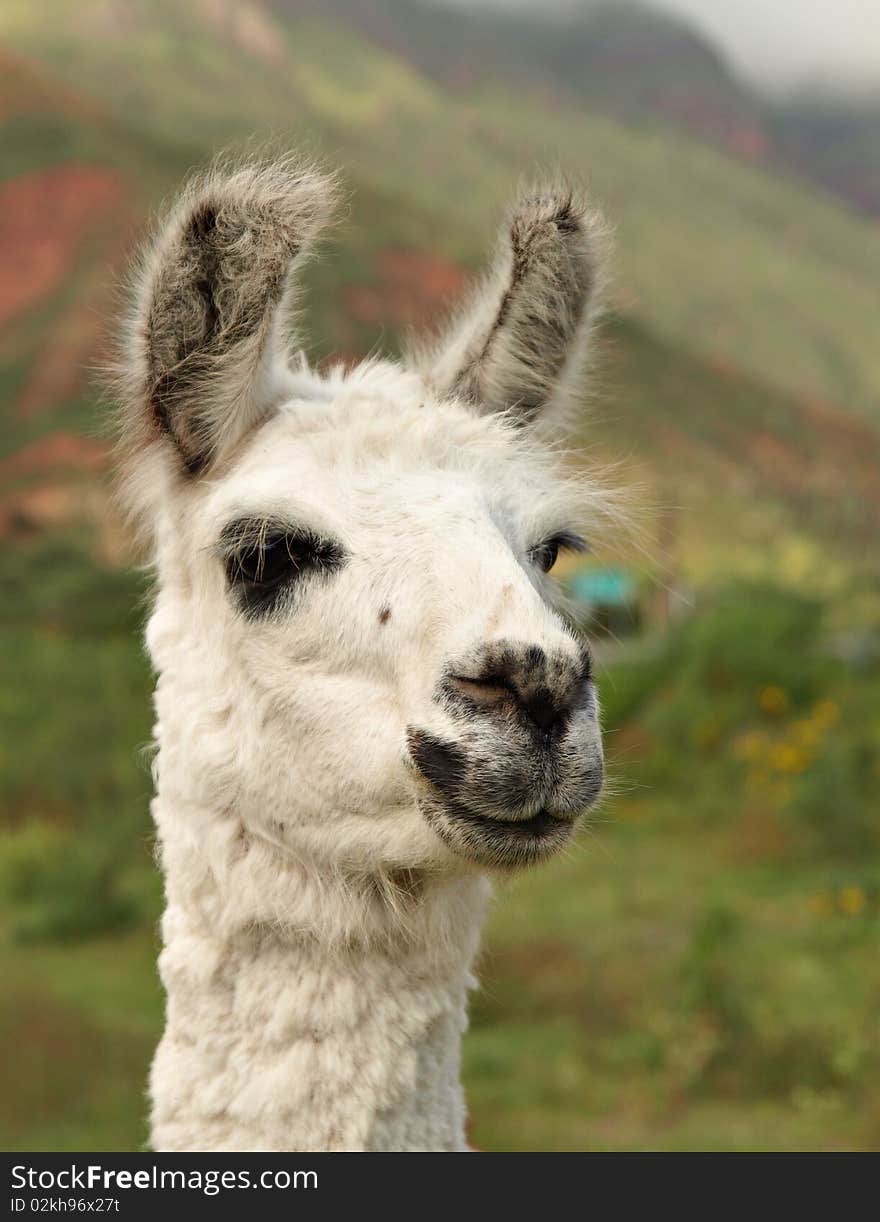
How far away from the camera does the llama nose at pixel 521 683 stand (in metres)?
2.33

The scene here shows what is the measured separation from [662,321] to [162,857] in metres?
107

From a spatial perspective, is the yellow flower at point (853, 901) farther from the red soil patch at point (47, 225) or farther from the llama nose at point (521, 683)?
the red soil patch at point (47, 225)

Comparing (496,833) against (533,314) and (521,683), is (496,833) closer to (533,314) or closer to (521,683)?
(521,683)

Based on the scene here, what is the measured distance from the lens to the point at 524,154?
301 ft

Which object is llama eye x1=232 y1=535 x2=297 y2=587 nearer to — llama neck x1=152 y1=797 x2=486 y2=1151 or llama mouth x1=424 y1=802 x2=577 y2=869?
llama neck x1=152 y1=797 x2=486 y2=1151

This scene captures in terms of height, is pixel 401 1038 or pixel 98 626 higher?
pixel 98 626

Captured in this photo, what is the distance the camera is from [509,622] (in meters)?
2.37

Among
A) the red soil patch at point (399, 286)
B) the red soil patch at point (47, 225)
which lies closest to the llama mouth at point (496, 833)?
the red soil patch at point (399, 286)

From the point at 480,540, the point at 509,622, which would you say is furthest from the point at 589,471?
the point at 509,622

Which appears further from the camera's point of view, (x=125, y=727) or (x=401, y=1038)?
(x=125, y=727)

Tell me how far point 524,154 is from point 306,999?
3730 inches

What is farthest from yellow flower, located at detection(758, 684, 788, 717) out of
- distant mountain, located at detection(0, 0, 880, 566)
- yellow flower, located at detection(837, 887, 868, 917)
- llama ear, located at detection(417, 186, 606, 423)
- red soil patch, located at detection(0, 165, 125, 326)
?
red soil patch, located at detection(0, 165, 125, 326)

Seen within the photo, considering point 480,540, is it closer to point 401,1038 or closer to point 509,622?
point 509,622

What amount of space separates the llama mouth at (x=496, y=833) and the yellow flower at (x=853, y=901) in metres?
6.96
